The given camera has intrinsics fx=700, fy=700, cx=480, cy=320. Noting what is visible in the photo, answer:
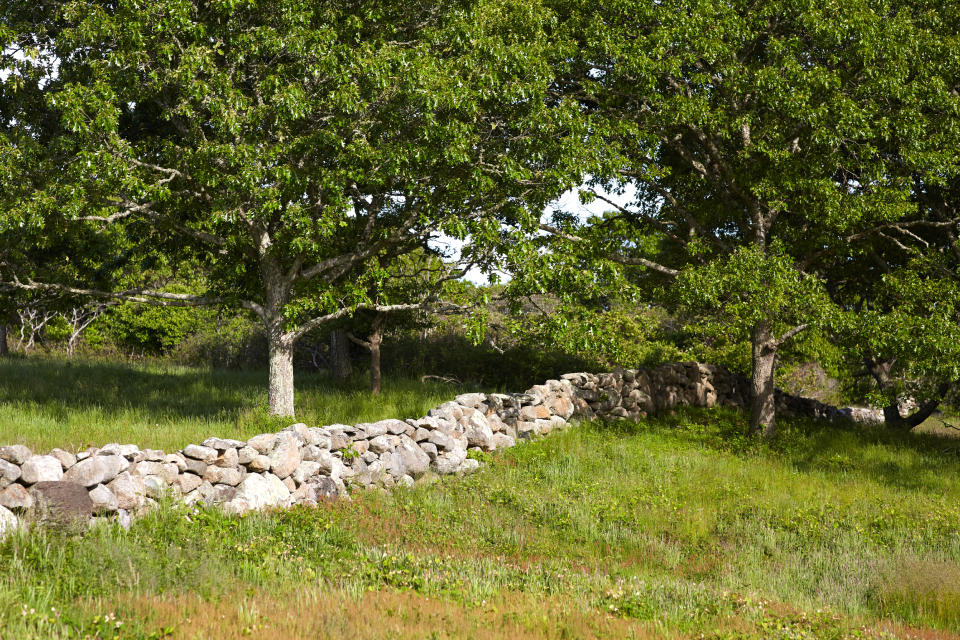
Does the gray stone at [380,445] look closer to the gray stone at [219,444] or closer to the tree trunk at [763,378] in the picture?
the gray stone at [219,444]

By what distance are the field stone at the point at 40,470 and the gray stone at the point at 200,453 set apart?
1509 mm

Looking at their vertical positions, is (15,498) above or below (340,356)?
below

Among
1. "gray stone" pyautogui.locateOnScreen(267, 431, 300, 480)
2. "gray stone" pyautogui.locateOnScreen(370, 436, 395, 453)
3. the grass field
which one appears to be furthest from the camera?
"gray stone" pyautogui.locateOnScreen(370, 436, 395, 453)

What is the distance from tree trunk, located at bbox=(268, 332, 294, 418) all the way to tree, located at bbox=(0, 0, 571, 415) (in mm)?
38

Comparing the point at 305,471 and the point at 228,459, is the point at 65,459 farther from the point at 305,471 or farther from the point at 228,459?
the point at 305,471

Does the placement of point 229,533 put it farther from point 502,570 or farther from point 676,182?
point 676,182

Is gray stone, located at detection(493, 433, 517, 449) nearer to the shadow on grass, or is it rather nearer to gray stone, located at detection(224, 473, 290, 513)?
the shadow on grass

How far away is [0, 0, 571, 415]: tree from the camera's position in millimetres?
11414

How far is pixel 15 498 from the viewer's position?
286 inches

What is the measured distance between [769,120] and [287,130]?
33.3ft

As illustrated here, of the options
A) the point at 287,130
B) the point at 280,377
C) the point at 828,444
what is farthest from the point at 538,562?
the point at 828,444

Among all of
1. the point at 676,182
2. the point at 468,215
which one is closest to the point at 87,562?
the point at 468,215

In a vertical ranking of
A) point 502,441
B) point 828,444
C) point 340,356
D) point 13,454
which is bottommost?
point 828,444

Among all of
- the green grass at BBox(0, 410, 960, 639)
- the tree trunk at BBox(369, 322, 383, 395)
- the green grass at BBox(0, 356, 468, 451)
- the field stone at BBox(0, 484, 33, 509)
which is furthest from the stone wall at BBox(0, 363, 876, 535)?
the tree trunk at BBox(369, 322, 383, 395)
